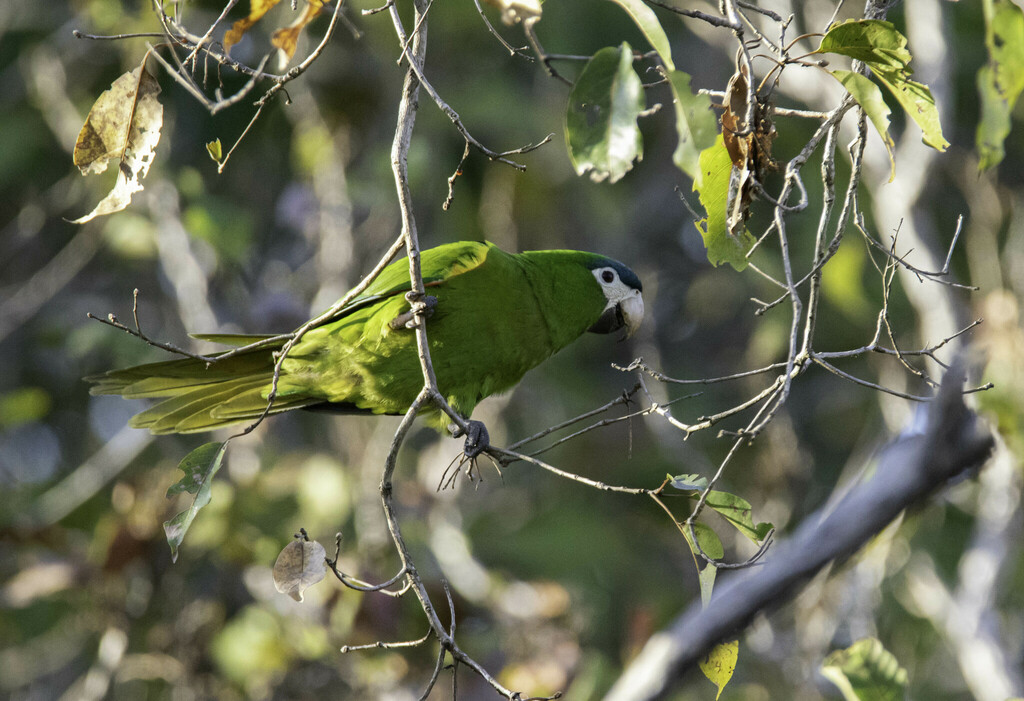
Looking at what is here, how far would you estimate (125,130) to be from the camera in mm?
1637

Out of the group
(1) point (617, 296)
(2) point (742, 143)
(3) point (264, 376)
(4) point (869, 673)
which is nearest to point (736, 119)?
(2) point (742, 143)

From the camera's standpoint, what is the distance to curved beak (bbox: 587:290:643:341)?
10.3ft

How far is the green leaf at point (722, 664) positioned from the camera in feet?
5.81

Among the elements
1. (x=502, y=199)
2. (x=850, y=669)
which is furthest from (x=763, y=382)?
(x=850, y=669)

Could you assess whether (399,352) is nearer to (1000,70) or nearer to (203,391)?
(203,391)

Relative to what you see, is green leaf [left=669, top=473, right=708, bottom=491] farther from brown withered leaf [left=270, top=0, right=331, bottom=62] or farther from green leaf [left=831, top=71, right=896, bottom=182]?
brown withered leaf [left=270, top=0, right=331, bottom=62]

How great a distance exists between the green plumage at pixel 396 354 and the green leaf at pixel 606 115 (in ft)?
3.39

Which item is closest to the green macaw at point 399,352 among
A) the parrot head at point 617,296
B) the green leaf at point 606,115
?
the parrot head at point 617,296

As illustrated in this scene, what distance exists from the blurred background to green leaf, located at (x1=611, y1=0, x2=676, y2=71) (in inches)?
70.8

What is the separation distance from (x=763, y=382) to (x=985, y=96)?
414 centimetres

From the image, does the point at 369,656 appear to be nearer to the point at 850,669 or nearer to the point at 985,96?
the point at 850,669

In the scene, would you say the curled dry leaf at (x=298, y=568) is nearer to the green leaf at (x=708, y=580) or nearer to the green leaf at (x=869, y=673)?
the green leaf at (x=708, y=580)

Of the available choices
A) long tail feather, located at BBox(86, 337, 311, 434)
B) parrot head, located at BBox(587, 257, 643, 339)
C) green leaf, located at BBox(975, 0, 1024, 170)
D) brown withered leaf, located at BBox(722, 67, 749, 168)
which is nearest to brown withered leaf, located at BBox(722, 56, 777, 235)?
brown withered leaf, located at BBox(722, 67, 749, 168)

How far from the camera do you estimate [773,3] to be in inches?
145
